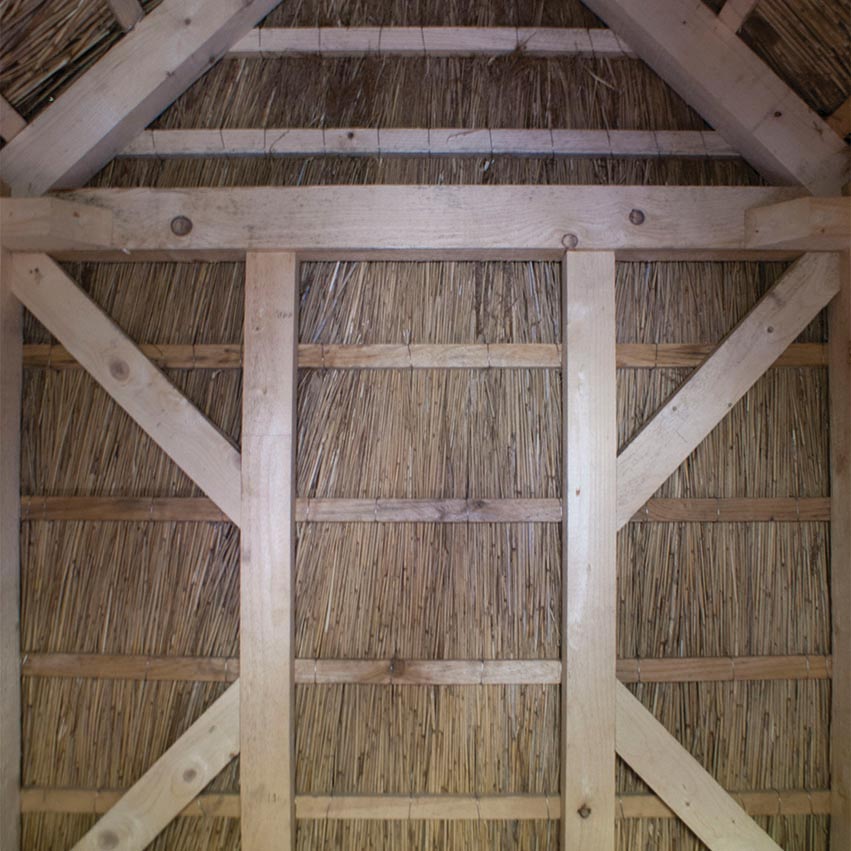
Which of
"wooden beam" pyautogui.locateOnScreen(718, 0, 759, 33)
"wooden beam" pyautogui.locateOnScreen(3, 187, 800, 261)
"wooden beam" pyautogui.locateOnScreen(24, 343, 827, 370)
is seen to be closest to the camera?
"wooden beam" pyautogui.locateOnScreen(718, 0, 759, 33)

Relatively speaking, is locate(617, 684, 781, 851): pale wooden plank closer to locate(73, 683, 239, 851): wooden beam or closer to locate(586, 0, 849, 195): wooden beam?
locate(73, 683, 239, 851): wooden beam

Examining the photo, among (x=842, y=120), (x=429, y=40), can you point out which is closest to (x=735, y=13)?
(x=842, y=120)

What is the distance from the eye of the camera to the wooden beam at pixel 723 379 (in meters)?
1.64

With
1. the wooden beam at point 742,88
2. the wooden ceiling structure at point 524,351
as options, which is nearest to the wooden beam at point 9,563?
the wooden ceiling structure at point 524,351

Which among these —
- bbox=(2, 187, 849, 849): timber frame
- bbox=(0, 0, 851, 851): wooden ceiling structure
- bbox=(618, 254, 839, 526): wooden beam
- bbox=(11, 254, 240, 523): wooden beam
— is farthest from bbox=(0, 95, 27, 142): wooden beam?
bbox=(618, 254, 839, 526): wooden beam

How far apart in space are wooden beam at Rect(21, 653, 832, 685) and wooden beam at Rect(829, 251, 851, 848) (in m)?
0.08

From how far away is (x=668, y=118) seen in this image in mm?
1744

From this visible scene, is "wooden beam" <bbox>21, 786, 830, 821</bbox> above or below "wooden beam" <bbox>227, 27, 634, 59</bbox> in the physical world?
below

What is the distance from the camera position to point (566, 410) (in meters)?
1.64

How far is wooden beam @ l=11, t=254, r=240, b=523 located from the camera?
1642mm

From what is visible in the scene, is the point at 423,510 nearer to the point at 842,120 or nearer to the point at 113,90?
the point at 113,90

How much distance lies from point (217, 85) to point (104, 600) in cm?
159

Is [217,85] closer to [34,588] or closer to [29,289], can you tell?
[29,289]

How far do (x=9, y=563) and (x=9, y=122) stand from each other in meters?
1.24
